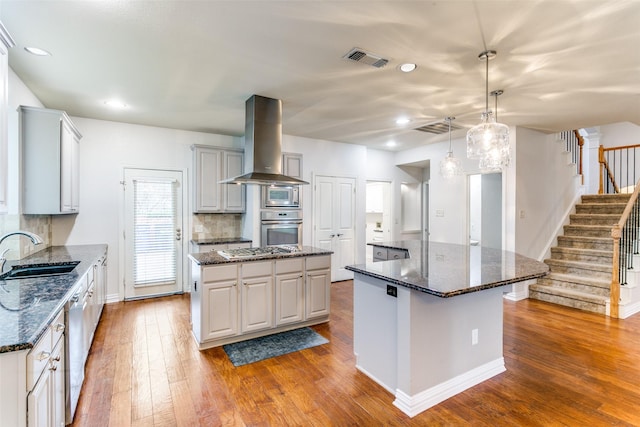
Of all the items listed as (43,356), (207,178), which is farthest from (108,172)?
(43,356)

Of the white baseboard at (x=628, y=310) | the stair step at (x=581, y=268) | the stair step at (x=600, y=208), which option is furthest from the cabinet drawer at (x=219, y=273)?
the stair step at (x=600, y=208)

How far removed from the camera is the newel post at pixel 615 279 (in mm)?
4016

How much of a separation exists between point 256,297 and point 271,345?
1.65 feet

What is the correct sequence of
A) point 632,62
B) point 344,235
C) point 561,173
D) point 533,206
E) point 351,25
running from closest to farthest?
point 351,25
point 632,62
point 533,206
point 561,173
point 344,235

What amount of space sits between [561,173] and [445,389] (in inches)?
201

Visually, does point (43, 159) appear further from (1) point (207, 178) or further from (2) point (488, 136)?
(2) point (488, 136)

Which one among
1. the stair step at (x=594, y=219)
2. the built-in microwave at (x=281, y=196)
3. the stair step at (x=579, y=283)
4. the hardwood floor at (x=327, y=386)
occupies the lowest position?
the hardwood floor at (x=327, y=386)

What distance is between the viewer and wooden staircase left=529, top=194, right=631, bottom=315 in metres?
4.34

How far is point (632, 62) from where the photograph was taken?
2719 mm

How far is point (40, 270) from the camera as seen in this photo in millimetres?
2742

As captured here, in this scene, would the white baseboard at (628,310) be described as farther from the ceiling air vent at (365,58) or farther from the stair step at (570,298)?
the ceiling air vent at (365,58)

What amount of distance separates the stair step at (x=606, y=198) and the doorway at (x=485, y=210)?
1.98m

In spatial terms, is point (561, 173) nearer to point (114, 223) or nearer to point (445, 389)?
point (445, 389)

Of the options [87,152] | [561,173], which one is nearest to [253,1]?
[87,152]
